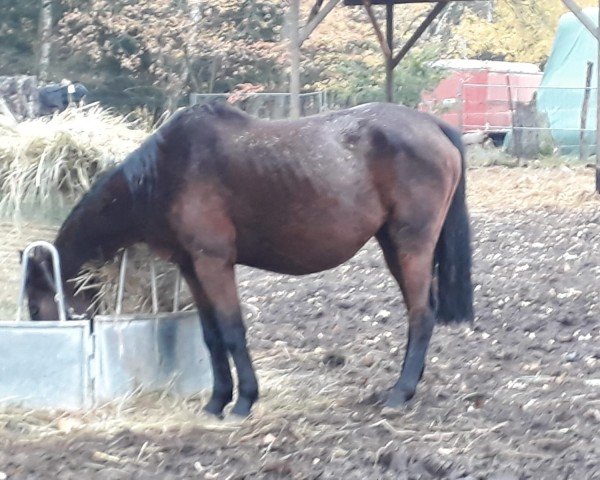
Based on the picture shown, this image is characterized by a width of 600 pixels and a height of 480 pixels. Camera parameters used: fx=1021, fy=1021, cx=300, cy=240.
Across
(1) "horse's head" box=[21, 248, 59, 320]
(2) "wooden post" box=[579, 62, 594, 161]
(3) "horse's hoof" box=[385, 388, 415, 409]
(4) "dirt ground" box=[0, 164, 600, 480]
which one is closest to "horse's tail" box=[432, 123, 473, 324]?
(4) "dirt ground" box=[0, 164, 600, 480]

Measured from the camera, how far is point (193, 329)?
5137 mm

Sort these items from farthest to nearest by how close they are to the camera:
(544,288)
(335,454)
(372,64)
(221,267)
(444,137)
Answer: (372,64)
(544,288)
(444,137)
(221,267)
(335,454)

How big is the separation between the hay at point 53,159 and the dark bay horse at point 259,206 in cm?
41

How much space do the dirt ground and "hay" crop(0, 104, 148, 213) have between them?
1.15 m

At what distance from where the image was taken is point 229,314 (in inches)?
181

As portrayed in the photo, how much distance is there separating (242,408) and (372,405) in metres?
0.63

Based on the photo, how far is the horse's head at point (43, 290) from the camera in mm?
4766

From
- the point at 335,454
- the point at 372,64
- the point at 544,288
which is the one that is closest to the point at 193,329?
the point at 335,454

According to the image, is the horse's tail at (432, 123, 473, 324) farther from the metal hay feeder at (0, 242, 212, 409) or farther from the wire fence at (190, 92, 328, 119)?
the wire fence at (190, 92, 328, 119)

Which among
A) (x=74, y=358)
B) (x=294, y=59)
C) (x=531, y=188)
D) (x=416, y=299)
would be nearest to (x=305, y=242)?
(x=416, y=299)

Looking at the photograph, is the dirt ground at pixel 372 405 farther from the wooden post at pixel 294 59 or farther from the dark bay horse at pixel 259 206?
the wooden post at pixel 294 59

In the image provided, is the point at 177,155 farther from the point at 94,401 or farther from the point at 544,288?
the point at 544,288

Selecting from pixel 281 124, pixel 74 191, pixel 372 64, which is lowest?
pixel 372 64

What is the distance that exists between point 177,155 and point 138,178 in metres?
0.21
